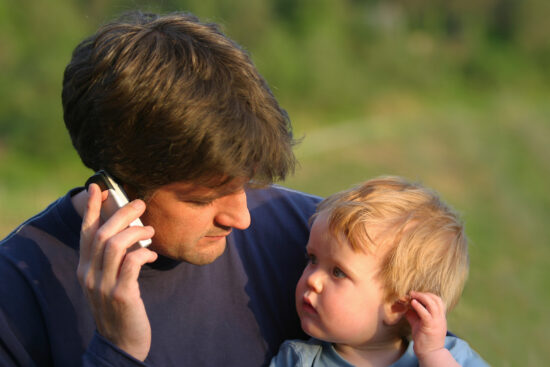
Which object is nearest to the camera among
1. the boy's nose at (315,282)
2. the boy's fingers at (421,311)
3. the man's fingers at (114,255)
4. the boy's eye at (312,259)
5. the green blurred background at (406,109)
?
the man's fingers at (114,255)

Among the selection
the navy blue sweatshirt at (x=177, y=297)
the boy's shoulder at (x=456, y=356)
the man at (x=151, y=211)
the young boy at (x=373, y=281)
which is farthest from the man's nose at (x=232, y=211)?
the boy's shoulder at (x=456, y=356)

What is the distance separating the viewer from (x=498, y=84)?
29.3 metres

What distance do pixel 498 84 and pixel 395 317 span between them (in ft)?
93.2

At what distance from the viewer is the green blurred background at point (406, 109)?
8.55 metres

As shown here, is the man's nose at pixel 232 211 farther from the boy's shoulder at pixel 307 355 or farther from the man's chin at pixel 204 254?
the boy's shoulder at pixel 307 355

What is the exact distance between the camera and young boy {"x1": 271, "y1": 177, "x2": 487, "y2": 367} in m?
2.39

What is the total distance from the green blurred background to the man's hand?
1.04 meters

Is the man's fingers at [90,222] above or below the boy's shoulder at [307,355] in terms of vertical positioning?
above

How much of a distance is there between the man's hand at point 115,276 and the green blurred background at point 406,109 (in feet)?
3.40

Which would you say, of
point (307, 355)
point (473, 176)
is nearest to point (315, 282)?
point (307, 355)

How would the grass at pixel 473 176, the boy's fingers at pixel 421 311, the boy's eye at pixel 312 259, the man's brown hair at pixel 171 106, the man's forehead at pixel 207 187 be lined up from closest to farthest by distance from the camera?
the man's brown hair at pixel 171 106 < the man's forehead at pixel 207 187 < the boy's fingers at pixel 421 311 < the boy's eye at pixel 312 259 < the grass at pixel 473 176

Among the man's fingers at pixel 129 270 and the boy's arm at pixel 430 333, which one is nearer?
the man's fingers at pixel 129 270

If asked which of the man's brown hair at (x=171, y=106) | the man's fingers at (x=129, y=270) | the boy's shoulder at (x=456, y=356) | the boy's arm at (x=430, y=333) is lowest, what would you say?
the boy's shoulder at (x=456, y=356)

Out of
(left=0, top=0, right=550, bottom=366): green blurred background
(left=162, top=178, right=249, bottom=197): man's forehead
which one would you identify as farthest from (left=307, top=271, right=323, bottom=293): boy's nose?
(left=0, top=0, right=550, bottom=366): green blurred background
